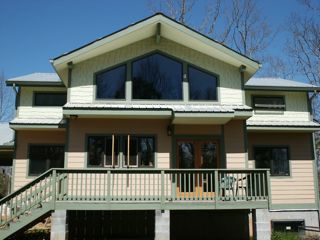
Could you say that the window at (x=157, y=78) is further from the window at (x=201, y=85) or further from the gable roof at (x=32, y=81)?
the gable roof at (x=32, y=81)

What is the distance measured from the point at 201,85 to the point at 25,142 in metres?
7.65

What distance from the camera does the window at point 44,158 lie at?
16.0 m

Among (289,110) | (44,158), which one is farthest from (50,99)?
(289,110)

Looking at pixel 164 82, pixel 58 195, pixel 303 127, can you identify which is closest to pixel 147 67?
pixel 164 82

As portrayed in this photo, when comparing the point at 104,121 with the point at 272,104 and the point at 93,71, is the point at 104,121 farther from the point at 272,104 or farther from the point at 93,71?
the point at 272,104

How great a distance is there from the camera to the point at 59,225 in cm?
1146

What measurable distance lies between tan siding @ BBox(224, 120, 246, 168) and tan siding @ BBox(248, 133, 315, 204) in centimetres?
249

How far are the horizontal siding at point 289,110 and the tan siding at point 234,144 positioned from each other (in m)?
2.53

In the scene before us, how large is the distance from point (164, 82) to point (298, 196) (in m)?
7.54

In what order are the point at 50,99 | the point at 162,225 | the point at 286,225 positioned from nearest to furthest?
the point at 162,225
the point at 286,225
the point at 50,99

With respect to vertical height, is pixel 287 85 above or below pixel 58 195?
above

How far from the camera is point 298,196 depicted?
1636 centimetres

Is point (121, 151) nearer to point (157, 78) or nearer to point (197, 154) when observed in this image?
Result: point (197, 154)

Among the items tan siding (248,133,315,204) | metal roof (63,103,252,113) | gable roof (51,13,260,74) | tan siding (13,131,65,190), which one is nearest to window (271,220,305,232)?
tan siding (248,133,315,204)
